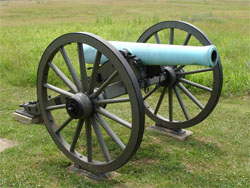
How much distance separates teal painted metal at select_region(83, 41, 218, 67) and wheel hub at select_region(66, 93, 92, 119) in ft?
2.63

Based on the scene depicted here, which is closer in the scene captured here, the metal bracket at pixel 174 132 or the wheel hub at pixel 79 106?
the wheel hub at pixel 79 106

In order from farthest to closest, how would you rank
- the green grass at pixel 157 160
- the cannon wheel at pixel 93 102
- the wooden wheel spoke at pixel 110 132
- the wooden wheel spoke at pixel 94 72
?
the green grass at pixel 157 160
the wooden wheel spoke at pixel 110 132
the wooden wheel spoke at pixel 94 72
the cannon wheel at pixel 93 102

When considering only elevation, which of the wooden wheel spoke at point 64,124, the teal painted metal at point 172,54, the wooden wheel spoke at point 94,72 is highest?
the teal painted metal at point 172,54

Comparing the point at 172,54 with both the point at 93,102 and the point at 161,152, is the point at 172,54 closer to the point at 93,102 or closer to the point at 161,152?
the point at 93,102

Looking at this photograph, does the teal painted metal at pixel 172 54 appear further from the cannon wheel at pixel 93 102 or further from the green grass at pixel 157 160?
the green grass at pixel 157 160

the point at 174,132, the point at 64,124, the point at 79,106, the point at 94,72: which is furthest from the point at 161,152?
the point at 94,72

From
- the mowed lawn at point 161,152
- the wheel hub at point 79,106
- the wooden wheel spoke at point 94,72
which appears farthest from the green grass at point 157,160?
the wooden wheel spoke at point 94,72

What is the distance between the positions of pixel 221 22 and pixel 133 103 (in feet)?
45.0

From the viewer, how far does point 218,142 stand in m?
5.16

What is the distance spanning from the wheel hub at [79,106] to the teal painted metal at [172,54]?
0.80m

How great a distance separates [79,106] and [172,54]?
110 cm

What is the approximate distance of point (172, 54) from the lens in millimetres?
3641

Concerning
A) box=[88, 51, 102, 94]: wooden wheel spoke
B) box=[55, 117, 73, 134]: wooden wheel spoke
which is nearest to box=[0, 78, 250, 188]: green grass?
box=[55, 117, 73, 134]: wooden wheel spoke

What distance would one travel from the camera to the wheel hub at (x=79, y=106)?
3.69 meters
